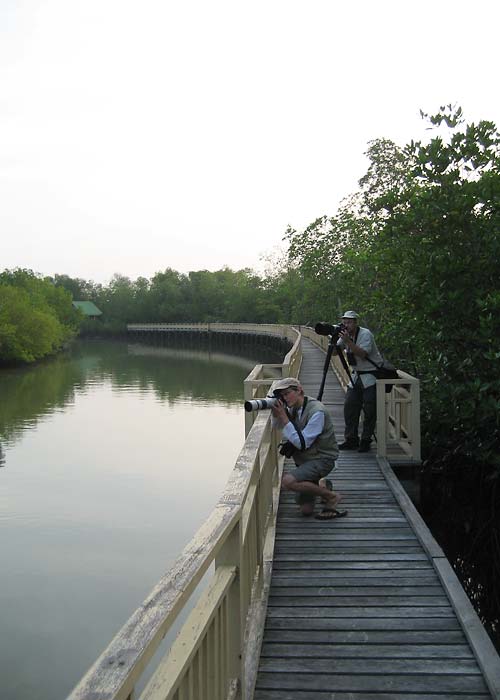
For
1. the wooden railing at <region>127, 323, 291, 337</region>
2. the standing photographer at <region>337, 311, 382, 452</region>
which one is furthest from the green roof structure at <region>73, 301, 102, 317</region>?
the standing photographer at <region>337, 311, 382, 452</region>

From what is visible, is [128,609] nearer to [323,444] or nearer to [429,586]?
[323,444]

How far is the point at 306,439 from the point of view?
17.7 ft

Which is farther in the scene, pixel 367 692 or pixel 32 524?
pixel 32 524

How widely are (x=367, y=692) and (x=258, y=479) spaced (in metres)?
1.22

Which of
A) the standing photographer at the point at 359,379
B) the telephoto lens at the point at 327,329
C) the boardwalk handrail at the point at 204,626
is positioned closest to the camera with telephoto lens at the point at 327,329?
the telephoto lens at the point at 327,329

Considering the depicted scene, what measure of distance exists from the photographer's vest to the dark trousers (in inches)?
92.0

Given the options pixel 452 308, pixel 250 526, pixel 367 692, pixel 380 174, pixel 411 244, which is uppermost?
pixel 380 174

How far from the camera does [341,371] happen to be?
677 inches

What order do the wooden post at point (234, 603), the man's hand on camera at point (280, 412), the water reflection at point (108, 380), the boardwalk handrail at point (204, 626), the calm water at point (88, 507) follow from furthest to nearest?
the water reflection at point (108, 380), the calm water at point (88, 507), the man's hand on camera at point (280, 412), the wooden post at point (234, 603), the boardwalk handrail at point (204, 626)

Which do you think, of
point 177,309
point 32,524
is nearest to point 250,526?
point 32,524

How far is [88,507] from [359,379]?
7663 millimetres

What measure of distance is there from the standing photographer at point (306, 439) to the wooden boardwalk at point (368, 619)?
1.33 feet

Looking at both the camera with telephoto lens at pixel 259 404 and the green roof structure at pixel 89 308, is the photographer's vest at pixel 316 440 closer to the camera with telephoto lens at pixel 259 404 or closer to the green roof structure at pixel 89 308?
the camera with telephoto lens at pixel 259 404

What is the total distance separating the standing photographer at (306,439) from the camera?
5.23 metres
